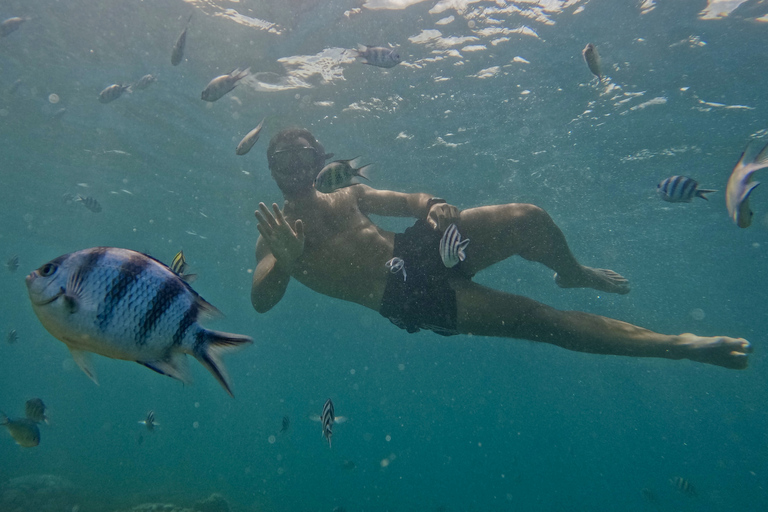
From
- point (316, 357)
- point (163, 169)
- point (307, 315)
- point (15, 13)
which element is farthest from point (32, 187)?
point (316, 357)

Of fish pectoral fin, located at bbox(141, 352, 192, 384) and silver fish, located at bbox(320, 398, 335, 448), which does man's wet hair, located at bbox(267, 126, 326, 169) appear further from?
fish pectoral fin, located at bbox(141, 352, 192, 384)

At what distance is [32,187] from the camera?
2452 centimetres

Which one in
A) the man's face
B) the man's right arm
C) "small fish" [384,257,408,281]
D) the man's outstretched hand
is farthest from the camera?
the man's face

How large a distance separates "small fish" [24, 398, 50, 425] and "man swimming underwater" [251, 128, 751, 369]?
3828 millimetres

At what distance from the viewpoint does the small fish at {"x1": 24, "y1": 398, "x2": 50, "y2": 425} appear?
226 inches

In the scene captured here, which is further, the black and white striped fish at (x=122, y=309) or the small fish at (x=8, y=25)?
the small fish at (x=8, y=25)

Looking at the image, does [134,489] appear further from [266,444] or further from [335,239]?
[266,444]

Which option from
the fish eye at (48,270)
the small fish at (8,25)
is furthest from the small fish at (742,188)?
the small fish at (8,25)

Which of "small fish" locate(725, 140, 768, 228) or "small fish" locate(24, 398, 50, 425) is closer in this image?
"small fish" locate(725, 140, 768, 228)

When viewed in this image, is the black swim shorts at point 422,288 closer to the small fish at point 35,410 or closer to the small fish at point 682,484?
the small fish at point 35,410

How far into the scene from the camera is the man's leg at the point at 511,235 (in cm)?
521

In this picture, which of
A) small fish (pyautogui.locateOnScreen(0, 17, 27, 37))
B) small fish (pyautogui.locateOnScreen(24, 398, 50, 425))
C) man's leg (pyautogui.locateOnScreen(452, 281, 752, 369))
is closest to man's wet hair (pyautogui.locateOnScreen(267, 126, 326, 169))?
man's leg (pyautogui.locateOnScreen(452, 281, 752, 369))

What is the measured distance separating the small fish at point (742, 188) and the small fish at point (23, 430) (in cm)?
920

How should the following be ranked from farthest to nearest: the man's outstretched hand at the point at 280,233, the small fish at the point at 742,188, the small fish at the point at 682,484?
1. the small fish at the point at 682,484
2. the man's outstretched hand at the point at 280,233
3. the small fish at the point at 742,188
